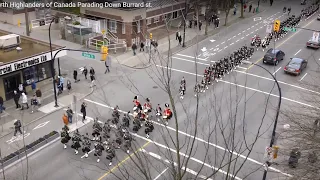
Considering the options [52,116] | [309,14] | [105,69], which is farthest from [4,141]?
→ [309,14]

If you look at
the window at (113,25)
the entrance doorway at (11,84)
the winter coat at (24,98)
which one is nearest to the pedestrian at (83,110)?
the winter coat at (24,98)

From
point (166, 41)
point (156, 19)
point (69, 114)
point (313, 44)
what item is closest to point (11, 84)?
point (69, 114)

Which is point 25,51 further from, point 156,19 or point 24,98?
point 156,19

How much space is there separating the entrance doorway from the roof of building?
3.91 feet

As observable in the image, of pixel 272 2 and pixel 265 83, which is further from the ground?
pixel 272 2

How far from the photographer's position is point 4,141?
19.9m

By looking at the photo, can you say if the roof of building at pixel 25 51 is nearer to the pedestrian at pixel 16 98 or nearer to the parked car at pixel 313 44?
the pedestrian at pixel 16 98

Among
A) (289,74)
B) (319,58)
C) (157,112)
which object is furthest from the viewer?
(319,58)

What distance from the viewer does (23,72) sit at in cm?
2508

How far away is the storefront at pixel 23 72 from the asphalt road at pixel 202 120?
13.6ft

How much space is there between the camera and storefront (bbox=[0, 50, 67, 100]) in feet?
77.6

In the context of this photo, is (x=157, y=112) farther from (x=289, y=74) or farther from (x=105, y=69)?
(x=289, y=74)

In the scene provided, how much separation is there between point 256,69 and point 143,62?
9.57 meters

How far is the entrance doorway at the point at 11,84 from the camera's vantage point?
24.2m
